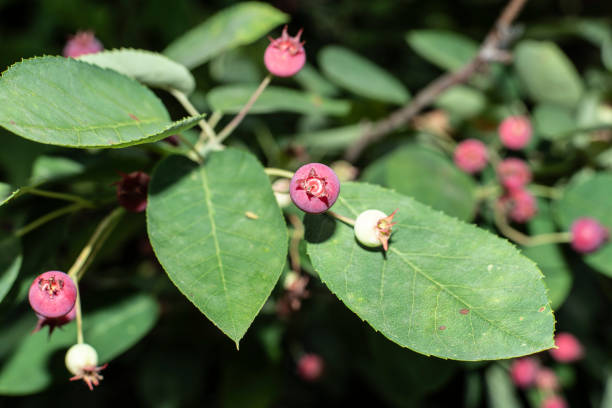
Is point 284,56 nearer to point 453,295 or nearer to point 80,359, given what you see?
point 453,295

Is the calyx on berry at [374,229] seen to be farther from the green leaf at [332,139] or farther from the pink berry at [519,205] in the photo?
the green leaf at [332,139]

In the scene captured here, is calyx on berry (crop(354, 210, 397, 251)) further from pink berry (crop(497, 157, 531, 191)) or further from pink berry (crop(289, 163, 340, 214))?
pink berry (crop(497, 157, 531, 191))

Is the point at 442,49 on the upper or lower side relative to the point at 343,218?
lower

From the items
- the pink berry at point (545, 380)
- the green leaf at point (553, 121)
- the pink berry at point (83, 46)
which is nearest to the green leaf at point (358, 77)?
the green leaf at point (553, 121)

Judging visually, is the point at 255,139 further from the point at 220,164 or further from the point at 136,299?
the point at 220,164

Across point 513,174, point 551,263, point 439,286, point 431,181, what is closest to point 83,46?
point 431,181

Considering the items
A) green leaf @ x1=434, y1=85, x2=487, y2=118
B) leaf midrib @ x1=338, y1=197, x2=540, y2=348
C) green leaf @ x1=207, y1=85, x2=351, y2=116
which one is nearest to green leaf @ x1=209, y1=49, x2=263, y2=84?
green leaf @ x1=207, y1=85, x2=351, y2=116

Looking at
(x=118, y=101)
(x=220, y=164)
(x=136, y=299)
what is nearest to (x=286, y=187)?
(x=220, y=164)
